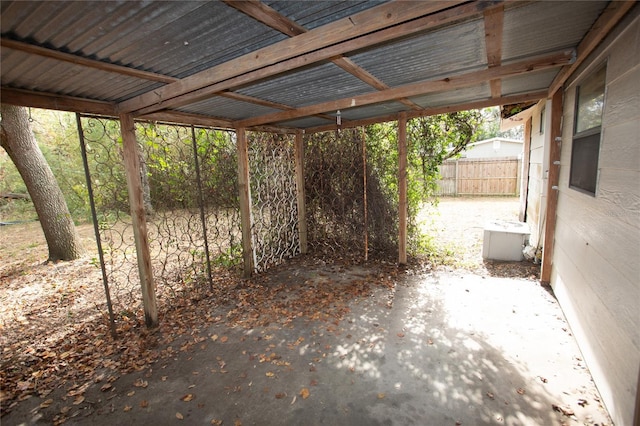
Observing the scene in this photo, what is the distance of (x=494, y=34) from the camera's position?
182 cm

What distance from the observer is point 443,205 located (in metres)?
10.4

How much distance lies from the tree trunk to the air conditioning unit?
7.77 meters

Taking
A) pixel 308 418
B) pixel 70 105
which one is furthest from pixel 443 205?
pixel 70 105

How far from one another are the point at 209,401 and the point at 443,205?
32.9 ft

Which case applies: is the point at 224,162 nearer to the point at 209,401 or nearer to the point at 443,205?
the point at 209,401

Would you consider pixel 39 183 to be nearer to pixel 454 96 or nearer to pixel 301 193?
pixel 301 193

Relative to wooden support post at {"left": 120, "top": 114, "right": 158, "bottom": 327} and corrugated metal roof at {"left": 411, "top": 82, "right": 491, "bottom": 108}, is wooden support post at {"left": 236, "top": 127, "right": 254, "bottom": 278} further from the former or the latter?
corrugated metal roof at {"left": 411, "top": 82, "right": 491, "bottom": 108}

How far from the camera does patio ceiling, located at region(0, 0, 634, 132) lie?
1383 mm

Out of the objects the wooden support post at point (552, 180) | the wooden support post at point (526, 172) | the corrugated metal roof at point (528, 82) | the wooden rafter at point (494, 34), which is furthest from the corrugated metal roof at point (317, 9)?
the wooden support post at point (526, 172)

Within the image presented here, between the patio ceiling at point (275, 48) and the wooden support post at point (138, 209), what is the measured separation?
0.23m

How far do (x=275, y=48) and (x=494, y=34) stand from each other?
143 cm

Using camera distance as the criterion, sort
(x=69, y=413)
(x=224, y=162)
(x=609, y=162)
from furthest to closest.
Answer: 1. (x=224, y=162)
2. (x=69, y=413)
3. (x=609, y=162)

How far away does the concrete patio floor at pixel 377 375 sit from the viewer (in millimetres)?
1977

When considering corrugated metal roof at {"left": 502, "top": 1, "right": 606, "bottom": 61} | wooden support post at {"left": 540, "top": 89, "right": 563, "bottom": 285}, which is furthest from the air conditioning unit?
corrugated metal roof at {"left": 502, "top": 1, "right": 606, "bottom": 61}
